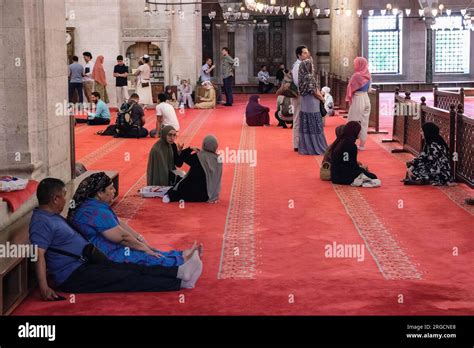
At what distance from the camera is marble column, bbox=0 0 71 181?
24.5 feet

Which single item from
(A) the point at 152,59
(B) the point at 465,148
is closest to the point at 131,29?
(A) the point at 152,59

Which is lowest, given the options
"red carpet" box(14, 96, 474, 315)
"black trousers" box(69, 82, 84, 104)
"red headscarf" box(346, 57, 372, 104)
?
"red carpet" box(14, 96, 474, 315)

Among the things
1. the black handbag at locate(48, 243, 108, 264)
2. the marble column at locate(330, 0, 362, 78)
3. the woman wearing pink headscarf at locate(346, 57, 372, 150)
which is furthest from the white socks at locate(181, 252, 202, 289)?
the marble column at locate(330, 0, 362, 78)

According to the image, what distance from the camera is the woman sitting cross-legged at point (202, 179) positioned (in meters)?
8.88

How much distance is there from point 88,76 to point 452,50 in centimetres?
1404

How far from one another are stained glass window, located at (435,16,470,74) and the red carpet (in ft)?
60.1

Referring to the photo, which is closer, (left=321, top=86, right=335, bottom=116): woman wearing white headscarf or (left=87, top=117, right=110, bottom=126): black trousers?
(left=87, top=117, right=110, bottom=126): black trousers

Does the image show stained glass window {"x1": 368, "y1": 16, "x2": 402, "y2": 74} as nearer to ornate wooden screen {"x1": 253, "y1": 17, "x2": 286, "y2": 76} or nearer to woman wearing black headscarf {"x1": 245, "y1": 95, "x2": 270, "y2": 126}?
ornate wooden screen {"x1": 253, "y1": 17, "x2": 286, "y2": 76}

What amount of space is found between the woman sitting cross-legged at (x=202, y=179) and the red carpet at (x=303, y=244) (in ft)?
0.40

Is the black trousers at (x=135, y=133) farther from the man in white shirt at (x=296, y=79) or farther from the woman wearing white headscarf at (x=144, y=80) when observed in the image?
the woman wearing white headscarf at (x=144, y=80)

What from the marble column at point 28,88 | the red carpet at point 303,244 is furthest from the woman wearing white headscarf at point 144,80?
the marble column at point 28,88
